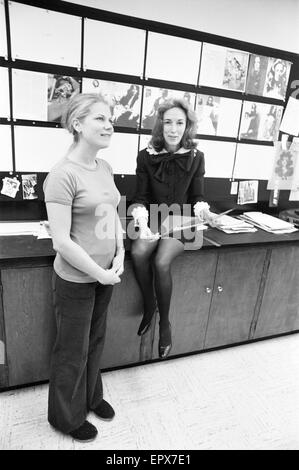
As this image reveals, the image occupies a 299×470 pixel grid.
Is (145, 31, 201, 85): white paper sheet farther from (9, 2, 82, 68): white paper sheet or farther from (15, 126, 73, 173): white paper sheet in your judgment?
(15, 126, 73, 173): white paper sheet

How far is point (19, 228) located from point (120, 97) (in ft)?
2.98

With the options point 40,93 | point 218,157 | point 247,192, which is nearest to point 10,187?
point 40,93

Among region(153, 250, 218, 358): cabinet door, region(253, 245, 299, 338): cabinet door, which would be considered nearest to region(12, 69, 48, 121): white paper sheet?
region(153, 250, 218, 358): cabinet door

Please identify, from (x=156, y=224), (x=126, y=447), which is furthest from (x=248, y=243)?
(x=126, y=447)

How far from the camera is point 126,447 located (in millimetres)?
1447

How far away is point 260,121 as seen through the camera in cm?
225

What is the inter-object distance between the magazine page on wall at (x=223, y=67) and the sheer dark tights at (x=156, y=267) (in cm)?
106

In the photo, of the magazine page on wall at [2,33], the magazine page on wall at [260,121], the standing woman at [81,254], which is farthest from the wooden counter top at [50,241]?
the magazine page on wall at [2,33]

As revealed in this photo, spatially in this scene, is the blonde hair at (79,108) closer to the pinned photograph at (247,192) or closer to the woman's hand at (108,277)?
the woman's hand at (108,277)

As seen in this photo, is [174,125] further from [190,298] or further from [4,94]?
[190,298]

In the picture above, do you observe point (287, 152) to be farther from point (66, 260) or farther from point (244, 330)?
point (66, 260)

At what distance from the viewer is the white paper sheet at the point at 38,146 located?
1.71m

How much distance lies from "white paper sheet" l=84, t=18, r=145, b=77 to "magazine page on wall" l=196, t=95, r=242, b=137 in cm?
45
